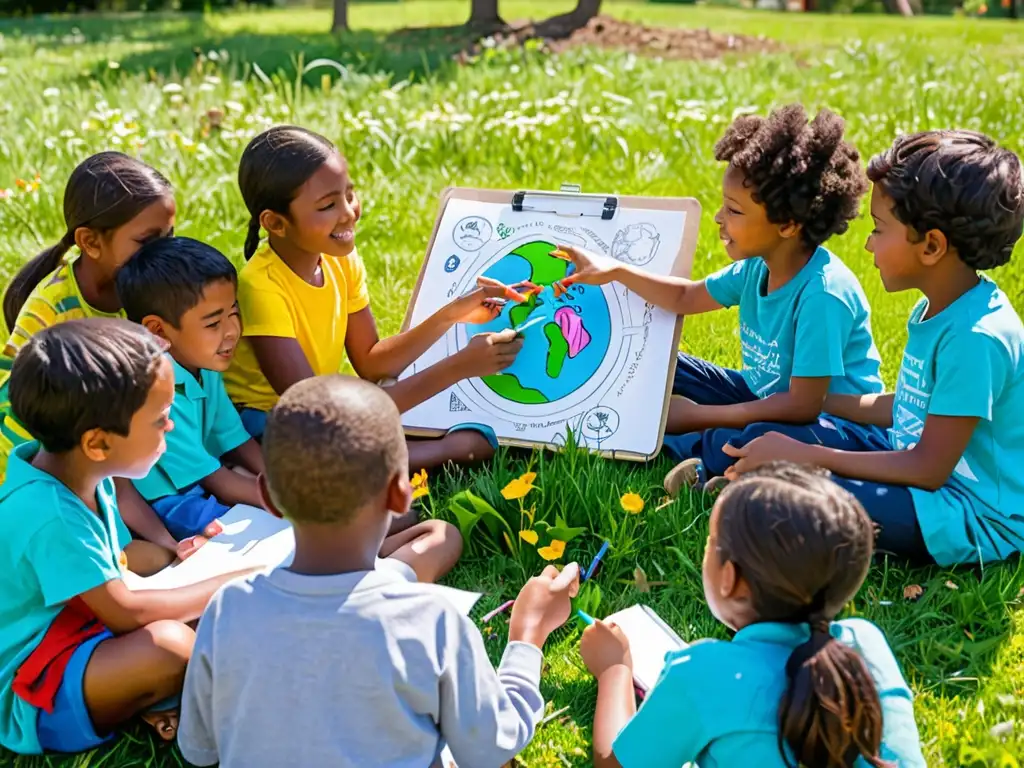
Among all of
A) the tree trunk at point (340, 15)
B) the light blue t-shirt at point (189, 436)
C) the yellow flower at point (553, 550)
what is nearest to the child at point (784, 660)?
the yellow flower at point (553, 550)

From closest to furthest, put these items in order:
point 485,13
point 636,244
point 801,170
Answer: point 801,170 → point 636,244 → point 485,13

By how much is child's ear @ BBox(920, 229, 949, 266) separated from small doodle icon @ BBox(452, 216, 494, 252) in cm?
160

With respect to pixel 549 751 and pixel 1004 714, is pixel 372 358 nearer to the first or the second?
pixel 549 751

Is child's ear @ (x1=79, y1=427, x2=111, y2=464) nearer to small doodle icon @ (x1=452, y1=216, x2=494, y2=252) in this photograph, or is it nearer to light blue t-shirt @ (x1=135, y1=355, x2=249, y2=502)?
light blue t-shirt @ (x1=135, y1=355, x2=249, y2=502)

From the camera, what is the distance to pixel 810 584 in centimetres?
181

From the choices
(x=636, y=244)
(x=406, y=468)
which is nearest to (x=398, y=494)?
(x=406, y=468)

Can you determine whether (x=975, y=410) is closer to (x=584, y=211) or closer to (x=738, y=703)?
(x=738, y=703)

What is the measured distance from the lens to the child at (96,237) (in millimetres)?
3162

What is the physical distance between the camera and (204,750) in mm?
2068

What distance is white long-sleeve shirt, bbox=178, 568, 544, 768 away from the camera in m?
1.83

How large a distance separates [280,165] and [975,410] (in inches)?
81.3

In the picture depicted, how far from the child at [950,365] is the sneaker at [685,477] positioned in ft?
1.10

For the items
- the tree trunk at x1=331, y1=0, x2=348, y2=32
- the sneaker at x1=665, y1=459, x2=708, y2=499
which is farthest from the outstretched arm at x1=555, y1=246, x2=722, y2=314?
the tree trunk at x1=331, y1=0, x2=348, y2=32

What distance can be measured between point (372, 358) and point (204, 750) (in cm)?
187
